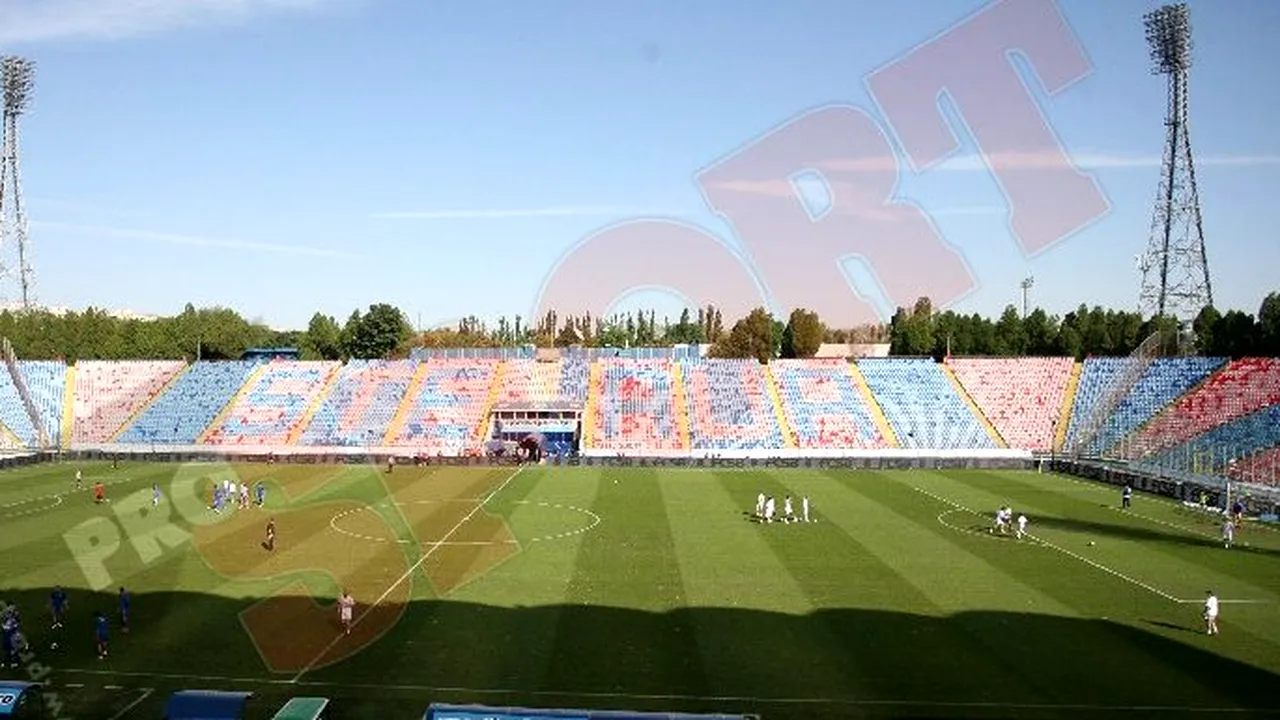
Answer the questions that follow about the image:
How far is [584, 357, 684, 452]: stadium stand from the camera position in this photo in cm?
6425

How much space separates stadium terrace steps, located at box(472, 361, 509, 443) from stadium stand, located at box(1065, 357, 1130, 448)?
37506mm

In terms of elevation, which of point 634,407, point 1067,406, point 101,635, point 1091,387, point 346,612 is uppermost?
point 1091,387

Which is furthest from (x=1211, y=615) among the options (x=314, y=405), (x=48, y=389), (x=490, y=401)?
(x=48, y=389)

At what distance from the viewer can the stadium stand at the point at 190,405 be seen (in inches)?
2584

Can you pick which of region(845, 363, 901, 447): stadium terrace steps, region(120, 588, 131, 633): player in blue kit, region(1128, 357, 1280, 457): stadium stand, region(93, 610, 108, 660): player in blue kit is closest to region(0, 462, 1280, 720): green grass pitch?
region(93, 610, 108, 660): player in blue kit

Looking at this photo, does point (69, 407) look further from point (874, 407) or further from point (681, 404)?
point (874, 407)

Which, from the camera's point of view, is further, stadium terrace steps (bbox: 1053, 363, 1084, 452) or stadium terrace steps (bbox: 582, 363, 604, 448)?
stadium terrace steps (bbox: 582, 363, 604, 448)

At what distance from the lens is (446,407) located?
69.1m

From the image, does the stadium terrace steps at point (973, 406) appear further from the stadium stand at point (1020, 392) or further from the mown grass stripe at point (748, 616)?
the mown grass stripe at point (748, 616)

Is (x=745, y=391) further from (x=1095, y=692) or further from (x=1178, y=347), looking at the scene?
(x=1095, y=692)

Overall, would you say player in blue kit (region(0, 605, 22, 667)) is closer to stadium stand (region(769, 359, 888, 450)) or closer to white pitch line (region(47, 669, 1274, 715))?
white pitch line (region(47, 669, 1274, 715))

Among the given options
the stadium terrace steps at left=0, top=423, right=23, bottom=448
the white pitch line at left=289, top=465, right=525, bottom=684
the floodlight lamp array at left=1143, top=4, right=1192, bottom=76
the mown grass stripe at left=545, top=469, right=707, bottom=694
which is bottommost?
the stadium terrace steps at left=0, top=423, right=23, bottom=448

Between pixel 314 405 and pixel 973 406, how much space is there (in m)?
45.7

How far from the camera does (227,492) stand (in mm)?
43344
